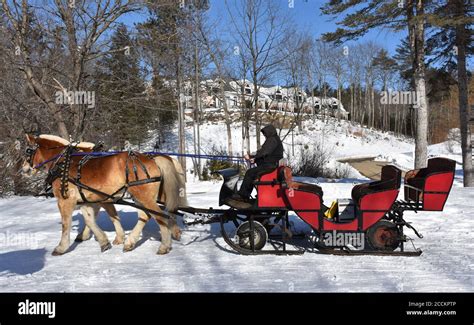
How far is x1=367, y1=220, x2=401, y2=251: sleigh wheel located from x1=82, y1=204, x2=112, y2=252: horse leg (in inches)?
146

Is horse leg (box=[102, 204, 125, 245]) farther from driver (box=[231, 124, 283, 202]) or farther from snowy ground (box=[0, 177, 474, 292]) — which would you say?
driver (box=[231, 124, 283, 202])

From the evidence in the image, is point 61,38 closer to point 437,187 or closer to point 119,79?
point 119,79

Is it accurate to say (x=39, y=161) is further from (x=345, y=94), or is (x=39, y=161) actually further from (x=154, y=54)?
(x=345, y=94)

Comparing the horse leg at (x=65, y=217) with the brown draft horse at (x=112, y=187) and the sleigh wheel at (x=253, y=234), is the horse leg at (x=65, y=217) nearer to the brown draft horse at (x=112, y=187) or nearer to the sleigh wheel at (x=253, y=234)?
the brown draft horse at (x=112, y=187)

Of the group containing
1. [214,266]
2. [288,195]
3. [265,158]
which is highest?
[265,158]

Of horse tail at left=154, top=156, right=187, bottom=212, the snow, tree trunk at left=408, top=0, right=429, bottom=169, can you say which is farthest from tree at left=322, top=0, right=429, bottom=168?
horse tail at left=154, top=156, right=187, bottom=212

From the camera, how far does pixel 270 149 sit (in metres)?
5.33

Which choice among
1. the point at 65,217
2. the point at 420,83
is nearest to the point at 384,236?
the point at 65,217

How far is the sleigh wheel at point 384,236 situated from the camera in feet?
16.8

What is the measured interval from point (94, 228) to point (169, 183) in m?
1.29

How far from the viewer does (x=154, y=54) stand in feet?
33.4

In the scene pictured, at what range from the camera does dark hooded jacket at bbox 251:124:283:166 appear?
5.34 m
